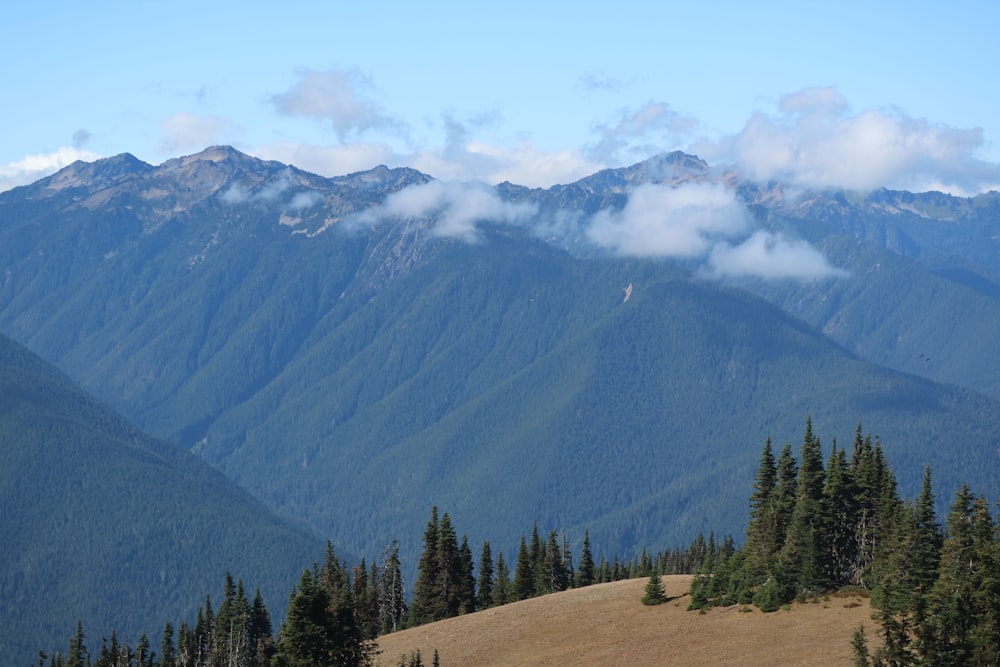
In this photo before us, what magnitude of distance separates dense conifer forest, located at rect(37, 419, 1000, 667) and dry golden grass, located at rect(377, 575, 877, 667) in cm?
216

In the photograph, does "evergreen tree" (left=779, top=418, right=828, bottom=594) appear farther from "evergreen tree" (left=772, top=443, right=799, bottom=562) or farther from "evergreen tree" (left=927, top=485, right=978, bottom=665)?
"evergreen tree" (left=927, top=485, right=978, bottom=665)

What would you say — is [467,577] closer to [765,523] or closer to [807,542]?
[765,523]

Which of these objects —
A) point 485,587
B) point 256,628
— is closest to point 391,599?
point 485,587

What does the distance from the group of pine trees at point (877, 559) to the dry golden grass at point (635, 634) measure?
8.11 feet

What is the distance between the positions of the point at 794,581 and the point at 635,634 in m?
12.5

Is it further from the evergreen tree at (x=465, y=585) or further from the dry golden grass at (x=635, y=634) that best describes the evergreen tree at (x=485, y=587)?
the dry golden grass at (x=635, y=634)

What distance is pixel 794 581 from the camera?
103 metres

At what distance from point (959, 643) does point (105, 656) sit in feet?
324

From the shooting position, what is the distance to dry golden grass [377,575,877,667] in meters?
91.6

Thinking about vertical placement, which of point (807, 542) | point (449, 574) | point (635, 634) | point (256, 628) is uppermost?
point (449, 574)

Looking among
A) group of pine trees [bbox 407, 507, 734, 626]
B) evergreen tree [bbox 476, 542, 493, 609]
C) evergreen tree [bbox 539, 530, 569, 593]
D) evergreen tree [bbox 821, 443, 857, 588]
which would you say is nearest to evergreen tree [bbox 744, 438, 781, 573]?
evergreen tree [bbox 821, 443, 857, 588]

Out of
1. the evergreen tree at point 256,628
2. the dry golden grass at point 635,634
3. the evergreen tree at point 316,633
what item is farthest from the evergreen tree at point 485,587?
the evergreen tree at point 316,633

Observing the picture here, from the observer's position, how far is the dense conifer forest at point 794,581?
81.5 meters

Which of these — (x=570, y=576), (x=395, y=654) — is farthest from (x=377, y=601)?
(x=395, y=654)
